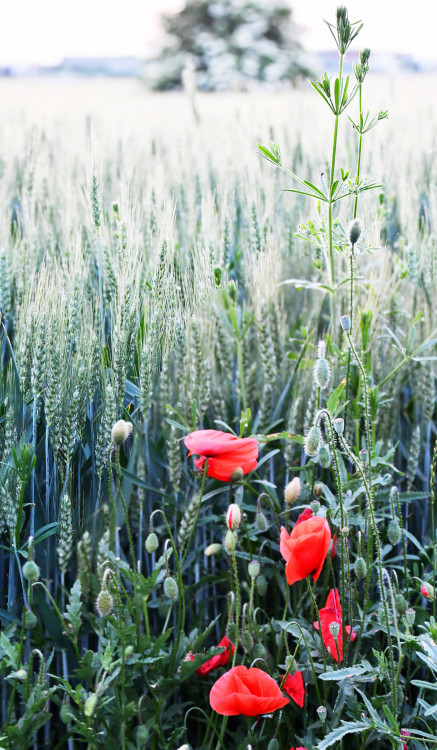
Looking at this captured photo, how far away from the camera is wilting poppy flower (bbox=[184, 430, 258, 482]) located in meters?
1.01

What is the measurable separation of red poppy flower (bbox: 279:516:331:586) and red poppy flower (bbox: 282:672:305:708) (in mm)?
169

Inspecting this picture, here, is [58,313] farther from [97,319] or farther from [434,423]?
[434,423]

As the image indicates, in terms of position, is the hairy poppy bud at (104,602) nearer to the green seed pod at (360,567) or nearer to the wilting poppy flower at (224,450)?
the wilting poppy flower at (224,450)

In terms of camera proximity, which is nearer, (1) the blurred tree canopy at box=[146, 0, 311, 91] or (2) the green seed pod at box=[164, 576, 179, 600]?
(2) the green seed pod at box=[164, 576, 179, 600]

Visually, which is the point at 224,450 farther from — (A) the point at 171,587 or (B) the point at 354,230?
(B) the point at 354,230

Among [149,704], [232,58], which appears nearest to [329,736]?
[149,704]

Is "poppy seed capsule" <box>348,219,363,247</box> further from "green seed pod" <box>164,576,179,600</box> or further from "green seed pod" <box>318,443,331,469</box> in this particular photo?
"green seed pod" <box>164,576,179,600</box>

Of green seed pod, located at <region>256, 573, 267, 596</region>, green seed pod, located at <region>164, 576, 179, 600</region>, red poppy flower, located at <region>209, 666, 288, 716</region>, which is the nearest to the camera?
red poppy flower, located at <region>209, 666, 288, 716</region>

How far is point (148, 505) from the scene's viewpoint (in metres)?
1.32

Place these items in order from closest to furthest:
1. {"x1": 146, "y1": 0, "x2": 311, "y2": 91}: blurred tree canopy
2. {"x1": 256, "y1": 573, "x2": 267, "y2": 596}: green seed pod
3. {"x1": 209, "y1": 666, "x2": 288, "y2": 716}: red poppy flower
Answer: {"x1": 209, "y1": 666, "x2": 288, "y2": 716}: red poppy flower < {"x1": 256, "y1": 573, "x2": 267, "y2": 596}: green seed pod < {"x1": 146, "y1": 0, "x2": 311, "y2": 91}: blurred tree canopy

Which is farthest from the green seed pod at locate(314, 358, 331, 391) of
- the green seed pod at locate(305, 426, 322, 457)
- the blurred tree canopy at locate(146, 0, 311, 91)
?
the blurred tree canopy at locate(146, 0, 311, 91)

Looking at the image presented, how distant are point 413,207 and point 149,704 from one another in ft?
4.07

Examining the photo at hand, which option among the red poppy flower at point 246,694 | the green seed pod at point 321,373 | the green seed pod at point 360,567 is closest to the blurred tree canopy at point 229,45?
the green seed pod at point 321,373

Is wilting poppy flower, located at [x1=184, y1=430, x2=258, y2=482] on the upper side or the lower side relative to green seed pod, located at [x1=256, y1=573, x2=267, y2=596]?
upper
